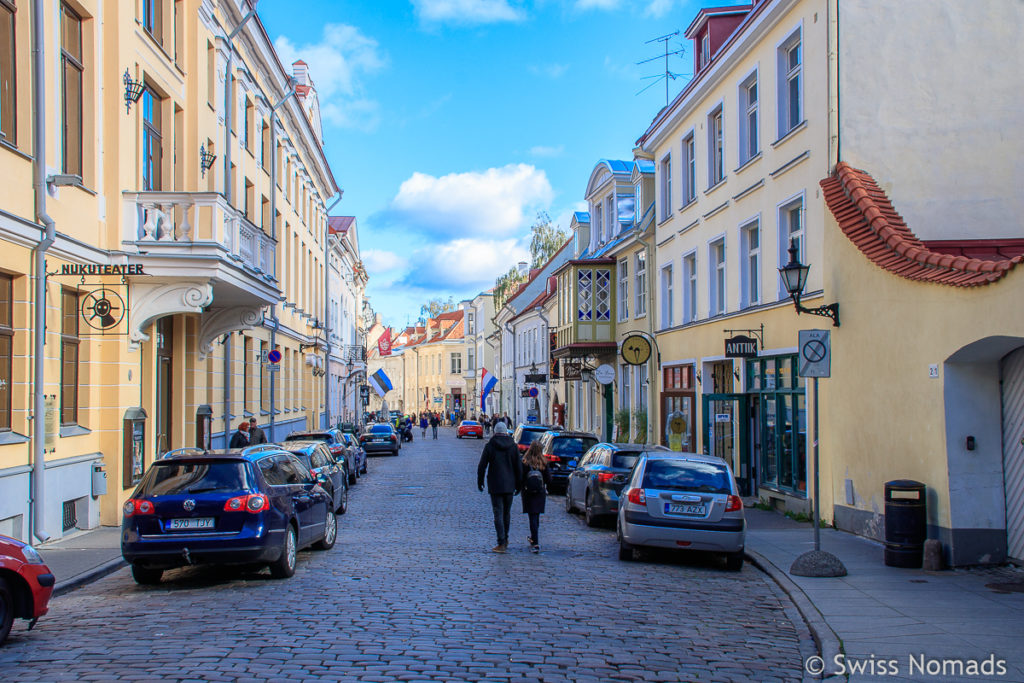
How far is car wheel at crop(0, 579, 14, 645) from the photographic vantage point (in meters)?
7.18

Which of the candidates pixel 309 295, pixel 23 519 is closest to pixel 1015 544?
pixel 23 519

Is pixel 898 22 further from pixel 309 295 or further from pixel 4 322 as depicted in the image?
pixel 309 295

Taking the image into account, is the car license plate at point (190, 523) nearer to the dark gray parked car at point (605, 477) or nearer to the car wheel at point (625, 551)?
the car wheel at point (625, 551)

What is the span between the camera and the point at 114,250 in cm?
1492

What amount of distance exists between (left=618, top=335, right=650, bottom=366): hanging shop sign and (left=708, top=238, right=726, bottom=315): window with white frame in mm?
3324

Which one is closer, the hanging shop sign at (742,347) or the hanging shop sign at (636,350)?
the hanging shop sign at (742,347)

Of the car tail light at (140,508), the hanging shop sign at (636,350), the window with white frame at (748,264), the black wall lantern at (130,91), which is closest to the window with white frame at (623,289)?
the hanging shop sign at (636,350)

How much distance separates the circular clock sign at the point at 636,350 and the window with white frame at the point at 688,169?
375 centimetres

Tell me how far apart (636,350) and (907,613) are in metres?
16.1

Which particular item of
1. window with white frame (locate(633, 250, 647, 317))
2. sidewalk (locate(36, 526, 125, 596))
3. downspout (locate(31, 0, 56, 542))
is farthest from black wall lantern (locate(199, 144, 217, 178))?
window with white frame (locate(633, 250, 647, 317))

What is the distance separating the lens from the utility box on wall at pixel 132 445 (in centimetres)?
1527

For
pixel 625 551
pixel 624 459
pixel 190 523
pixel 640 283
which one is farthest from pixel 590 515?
pixel 640 283

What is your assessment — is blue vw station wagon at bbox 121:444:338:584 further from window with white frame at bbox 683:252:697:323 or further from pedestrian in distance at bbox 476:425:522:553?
window with white frame at bbox 683:252:697:323

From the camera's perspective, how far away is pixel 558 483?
2153 cm
